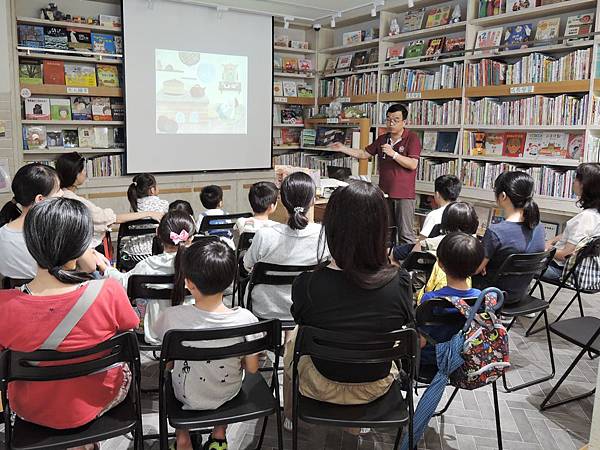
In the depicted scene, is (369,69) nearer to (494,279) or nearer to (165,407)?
(494,279)

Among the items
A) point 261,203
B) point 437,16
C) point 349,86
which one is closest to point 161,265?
point 261,203

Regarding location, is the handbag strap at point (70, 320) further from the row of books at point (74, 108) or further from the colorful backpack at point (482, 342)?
the row of books at point (74, 108)

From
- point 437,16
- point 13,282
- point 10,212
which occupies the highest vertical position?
point 437,16

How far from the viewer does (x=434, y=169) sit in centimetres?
603

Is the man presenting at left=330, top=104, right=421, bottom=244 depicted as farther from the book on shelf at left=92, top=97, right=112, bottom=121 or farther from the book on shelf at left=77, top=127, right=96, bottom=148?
the book on shelf at left=77, top=127, right=96, bottom=148

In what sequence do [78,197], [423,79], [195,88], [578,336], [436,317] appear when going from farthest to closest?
[195,88]
[423,79]
[78,197]
[578,336]
[436,317]

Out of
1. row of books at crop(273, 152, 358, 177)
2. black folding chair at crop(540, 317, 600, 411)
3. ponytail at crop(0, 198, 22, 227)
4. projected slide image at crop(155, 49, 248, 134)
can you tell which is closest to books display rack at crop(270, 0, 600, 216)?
row of books at crop(273, 152, 358, 177)

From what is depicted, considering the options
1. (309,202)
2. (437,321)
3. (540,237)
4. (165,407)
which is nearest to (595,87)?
(540,237)

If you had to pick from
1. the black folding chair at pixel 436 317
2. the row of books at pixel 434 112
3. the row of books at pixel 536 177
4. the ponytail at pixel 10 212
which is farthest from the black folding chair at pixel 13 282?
the row of books at pixel 434 112

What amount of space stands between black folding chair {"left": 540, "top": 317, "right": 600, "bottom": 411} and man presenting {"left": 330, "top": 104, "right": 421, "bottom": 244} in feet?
8.14

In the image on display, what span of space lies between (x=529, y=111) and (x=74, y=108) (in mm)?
4840

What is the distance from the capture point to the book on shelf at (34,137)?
568 cm

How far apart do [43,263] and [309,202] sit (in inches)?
58.8

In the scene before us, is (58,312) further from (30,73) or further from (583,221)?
(30,73)
